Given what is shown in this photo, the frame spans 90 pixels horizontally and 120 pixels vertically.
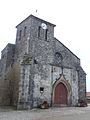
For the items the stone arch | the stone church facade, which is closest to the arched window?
the stone church facade

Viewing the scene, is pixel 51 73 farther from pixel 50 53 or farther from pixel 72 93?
pixel 72 93

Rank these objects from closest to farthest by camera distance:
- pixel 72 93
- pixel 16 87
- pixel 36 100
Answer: pixel 36 100, pixel 16 87, pixel 72 93

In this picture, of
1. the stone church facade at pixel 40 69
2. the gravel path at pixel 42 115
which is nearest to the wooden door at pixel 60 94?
the stone church facade at pixel 40 69

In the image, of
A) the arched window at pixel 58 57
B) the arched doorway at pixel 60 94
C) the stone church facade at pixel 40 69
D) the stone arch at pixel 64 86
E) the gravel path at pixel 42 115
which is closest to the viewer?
the gravel path at pixel 42 115

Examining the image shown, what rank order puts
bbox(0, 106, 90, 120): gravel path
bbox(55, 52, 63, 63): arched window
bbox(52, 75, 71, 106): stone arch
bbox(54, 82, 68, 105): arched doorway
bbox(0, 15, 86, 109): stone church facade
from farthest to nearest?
bbox(55, 52, 63, 63): arched window → bbox(52, 75, 71, 106): stone arch → bbox(54, 82, 68, 105): arched doorway → bbox(0, 15, 86, 109): stone church facade → bbox(0, 106, 90, 120): gravel path

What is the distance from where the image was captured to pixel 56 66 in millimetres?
20844

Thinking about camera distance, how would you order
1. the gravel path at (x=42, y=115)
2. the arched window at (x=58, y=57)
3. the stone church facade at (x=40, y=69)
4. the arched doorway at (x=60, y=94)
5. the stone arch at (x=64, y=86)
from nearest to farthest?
1. the gravel path at (x=42, y=115)
2. the stone church facade at (x=40, y=69)
3. the arched doorway at (x=60, y=94)
4. the stone arch at (x=64, y=86)
5. the arched window at (x=58, y=57)

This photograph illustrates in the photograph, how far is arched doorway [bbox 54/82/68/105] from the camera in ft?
66.2

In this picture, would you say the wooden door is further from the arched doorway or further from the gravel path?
the gravel path

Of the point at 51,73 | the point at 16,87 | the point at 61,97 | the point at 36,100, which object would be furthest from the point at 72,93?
the point at 16,87

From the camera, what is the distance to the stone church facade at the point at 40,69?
18.7m

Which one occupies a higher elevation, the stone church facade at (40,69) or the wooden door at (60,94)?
the stone church facade at (40,69)

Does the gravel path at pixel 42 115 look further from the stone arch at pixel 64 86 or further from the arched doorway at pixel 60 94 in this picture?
the stone arch at pixel 64 86

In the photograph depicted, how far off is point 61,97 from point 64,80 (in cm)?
204
